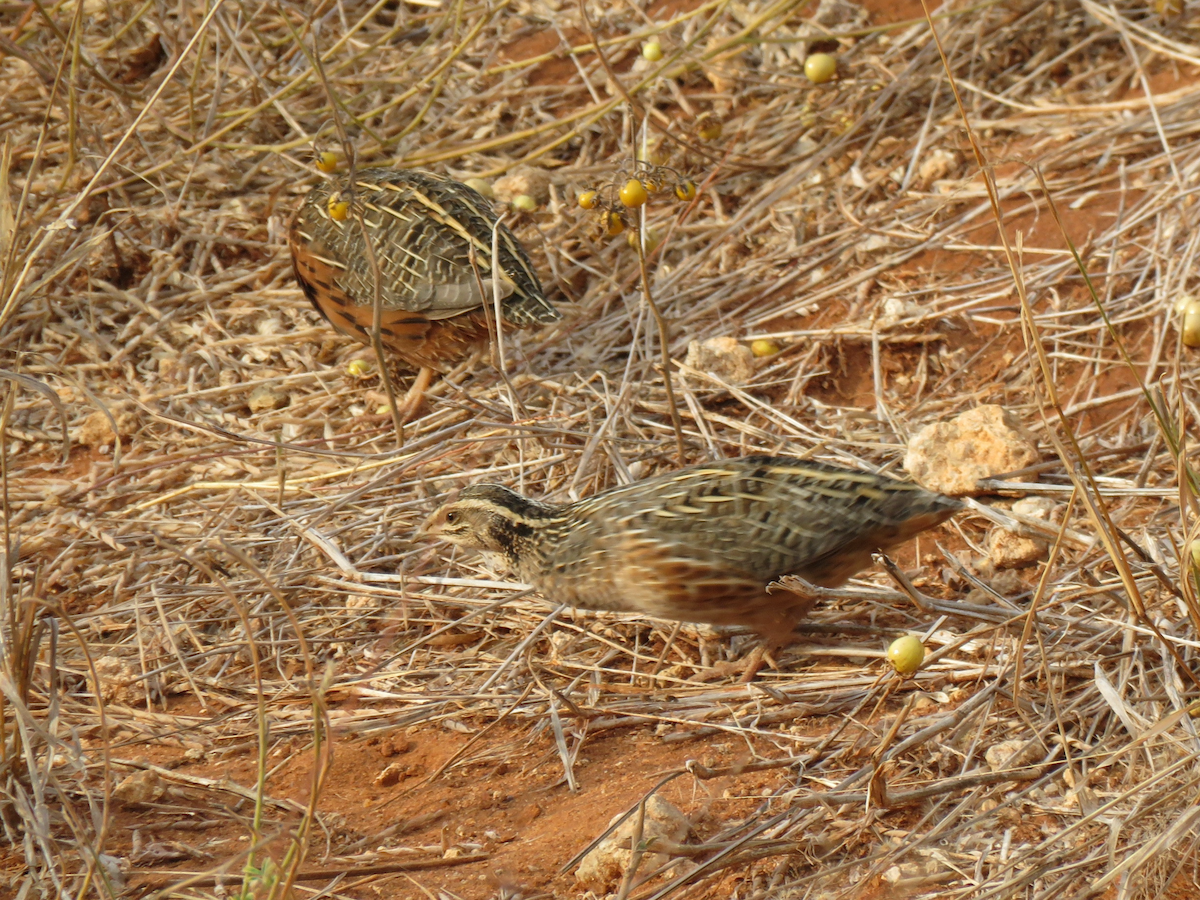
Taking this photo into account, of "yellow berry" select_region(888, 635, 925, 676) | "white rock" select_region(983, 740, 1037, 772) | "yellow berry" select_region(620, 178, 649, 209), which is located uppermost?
"yellow berry" select_region(620, 178, 649, 209)

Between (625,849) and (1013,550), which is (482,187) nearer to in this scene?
(1013,550)

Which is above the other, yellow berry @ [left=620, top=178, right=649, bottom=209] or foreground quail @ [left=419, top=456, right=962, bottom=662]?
yellow berry @ [left=620, top=178, right=649, bottom=209]

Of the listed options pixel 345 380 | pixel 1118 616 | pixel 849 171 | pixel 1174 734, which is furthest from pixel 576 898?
pixel 849 171

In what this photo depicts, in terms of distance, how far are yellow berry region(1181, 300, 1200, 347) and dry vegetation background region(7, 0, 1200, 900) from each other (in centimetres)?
21

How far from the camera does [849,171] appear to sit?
7086 millimetres

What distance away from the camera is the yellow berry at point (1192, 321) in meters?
4.96

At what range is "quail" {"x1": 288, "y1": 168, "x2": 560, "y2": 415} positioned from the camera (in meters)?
5.93

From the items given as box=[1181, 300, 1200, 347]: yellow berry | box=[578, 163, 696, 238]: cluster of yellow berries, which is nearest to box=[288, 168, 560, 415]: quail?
box=[578, 163, 696, 238]: cluster of yellow berries

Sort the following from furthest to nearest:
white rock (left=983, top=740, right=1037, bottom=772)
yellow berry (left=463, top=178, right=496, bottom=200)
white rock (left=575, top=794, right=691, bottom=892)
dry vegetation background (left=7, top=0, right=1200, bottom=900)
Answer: yellow berry (left=463, top=178, right=496, bottom=200)
white rock (left=983, top=740, right=1037, bottom=772)
dry vegetation background (left=7, top=0, right=1200, bottom=900)
white rock (left=575, top=794, right=691, bottom=892)

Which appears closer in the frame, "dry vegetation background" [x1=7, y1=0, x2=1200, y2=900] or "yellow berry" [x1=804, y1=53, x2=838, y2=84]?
"dry vegetation background" [x1=7, y1=0, x2=1200, y2=900]

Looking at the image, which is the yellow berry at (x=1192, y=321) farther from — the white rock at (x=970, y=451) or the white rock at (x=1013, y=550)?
the white rock at (x=1013, y=550)

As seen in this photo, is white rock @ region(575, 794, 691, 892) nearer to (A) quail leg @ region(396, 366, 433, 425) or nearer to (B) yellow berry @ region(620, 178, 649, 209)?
(B) yellow berry @ region(620, 178, 649, 209)

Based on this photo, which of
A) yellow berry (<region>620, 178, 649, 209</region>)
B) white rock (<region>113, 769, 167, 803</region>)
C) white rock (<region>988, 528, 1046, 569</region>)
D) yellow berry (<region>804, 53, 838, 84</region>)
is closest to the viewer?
white rock (<region>113, 769, 167, 803</region>)

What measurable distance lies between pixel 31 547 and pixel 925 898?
399cm
